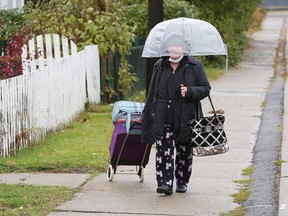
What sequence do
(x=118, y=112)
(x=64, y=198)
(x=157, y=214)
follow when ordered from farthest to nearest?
(x=118, y=112) < (x=64, y=198) < (x=157, y=214)

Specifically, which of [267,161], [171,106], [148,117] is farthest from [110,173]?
[267,161]

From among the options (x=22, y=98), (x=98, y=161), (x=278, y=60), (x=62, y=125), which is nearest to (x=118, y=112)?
(x=98, y=161)

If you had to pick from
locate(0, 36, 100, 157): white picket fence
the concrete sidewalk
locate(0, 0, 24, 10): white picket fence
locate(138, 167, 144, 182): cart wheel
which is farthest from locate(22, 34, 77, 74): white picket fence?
locate(0, 0, 24, 10): white picket fence

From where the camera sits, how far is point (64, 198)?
796 centimetres

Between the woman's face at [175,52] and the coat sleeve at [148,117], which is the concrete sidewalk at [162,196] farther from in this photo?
the woman's face at [175,52]

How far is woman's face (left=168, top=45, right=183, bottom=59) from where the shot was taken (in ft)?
26.8

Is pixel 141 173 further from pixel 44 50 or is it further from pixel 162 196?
pixel 44 50

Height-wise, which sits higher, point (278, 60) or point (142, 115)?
point (142, 115)

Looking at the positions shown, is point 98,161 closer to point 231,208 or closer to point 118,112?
point 118,112

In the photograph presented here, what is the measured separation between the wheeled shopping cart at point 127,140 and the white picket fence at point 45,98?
1.69 m

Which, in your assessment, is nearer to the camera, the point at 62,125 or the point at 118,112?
the point at 118,112

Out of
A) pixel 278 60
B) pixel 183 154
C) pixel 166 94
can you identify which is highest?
pixel 166 94

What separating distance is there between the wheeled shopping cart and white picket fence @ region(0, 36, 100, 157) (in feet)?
5.55

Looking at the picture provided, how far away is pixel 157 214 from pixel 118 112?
165 cm
